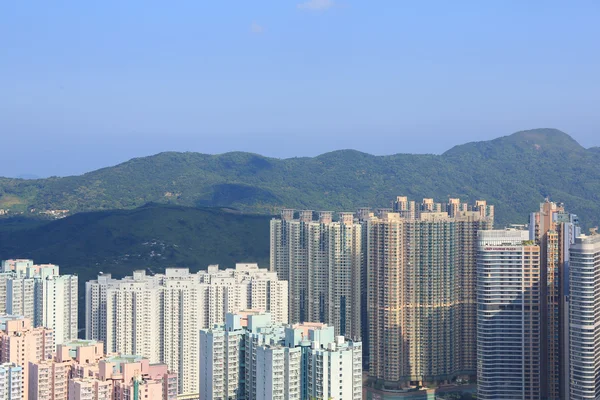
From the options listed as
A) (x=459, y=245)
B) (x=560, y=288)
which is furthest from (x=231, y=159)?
(x=560, y=288)

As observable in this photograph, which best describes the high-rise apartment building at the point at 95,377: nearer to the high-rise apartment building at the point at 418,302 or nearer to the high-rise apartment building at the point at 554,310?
the high-rise apartment building at the point at 554,310

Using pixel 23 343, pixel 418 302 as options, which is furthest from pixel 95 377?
pixel 418 302

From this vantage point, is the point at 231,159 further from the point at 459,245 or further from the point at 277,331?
the point at 277,331

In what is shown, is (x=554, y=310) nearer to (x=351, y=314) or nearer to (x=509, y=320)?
(x=509, y=320)

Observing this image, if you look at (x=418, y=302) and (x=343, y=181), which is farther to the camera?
(x=343, y=181)

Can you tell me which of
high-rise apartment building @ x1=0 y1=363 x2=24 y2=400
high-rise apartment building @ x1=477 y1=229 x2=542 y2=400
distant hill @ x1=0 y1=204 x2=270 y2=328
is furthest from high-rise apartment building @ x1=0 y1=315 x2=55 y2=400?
distant hill @ x1=0 y1=204 x2=270 y2=328

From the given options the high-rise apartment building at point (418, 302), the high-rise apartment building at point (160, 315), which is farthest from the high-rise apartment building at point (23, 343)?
the high-rise apartment building at point (418, 302)
